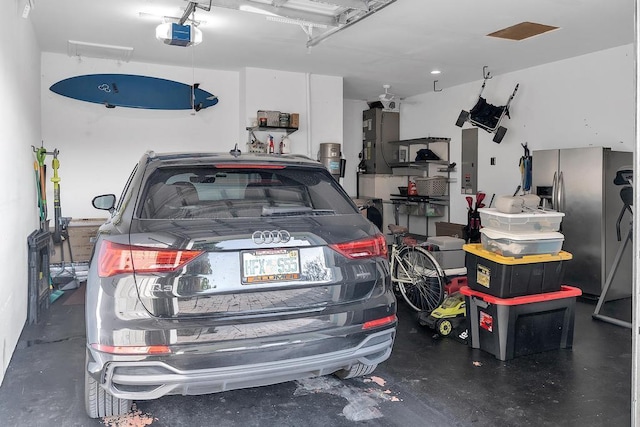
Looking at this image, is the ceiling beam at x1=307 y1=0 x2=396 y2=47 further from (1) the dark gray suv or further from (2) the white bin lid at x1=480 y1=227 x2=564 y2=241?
(1) the dark gray suv

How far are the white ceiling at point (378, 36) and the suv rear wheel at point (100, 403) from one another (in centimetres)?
338

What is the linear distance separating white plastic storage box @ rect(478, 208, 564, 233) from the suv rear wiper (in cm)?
179

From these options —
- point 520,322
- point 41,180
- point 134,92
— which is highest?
point 134,92

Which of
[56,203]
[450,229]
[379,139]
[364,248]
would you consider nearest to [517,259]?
[364,248]

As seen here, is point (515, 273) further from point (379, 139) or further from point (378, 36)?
point (379, 139)

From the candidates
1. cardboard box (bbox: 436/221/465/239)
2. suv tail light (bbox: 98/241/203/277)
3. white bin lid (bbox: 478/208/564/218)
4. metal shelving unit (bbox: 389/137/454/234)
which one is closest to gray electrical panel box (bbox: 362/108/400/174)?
metal shelving unit (bbox: 389/137/454/234)

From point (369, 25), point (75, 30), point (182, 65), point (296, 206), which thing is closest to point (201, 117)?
point (182, 65)

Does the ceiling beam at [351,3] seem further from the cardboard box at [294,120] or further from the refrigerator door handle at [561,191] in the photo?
the refrigerator door handle at [561,191]

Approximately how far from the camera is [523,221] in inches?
145

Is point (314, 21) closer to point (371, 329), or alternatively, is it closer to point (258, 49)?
point (258, 49)

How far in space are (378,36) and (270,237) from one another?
4.22 m

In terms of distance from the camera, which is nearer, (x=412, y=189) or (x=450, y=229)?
Answer: (x=450, y=229)

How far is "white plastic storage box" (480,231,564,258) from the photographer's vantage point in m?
3.61

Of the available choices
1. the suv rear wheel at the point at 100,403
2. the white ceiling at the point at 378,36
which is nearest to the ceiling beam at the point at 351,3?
the white ceiling at the point at 378,36
